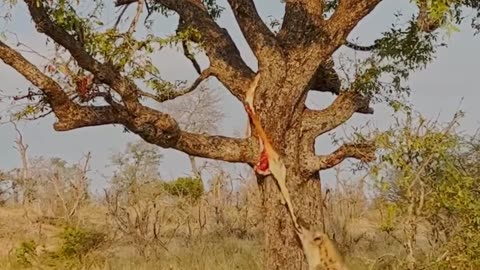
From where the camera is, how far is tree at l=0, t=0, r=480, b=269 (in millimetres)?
6723

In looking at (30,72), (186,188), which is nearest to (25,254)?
(30,72)

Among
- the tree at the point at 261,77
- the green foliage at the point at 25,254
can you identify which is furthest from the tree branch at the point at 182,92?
the green foliage at the point at 25,254

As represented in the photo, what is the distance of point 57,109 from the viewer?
22.4 ft

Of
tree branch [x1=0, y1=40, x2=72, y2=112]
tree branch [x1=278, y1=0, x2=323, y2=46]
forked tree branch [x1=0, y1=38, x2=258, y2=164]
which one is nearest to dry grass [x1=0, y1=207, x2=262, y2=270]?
forked tree branch [x1=0, y1=38, x2=258, y2=164]

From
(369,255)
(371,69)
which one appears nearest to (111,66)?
(371,69)

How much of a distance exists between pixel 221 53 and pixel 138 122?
1.50 m

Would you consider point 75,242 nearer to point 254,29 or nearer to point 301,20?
point 254,29

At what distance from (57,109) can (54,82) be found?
264 mm

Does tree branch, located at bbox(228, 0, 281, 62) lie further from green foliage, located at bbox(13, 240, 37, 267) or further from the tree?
green foliage, located at bbox(13, 240, 37, 267)

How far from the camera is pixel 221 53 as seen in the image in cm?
831

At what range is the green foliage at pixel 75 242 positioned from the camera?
1211cm

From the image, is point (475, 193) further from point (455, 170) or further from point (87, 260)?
point (87, 260)

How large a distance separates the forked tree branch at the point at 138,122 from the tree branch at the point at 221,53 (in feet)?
2.06

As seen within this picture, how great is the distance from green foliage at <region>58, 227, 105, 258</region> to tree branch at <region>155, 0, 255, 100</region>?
15.9 ft
